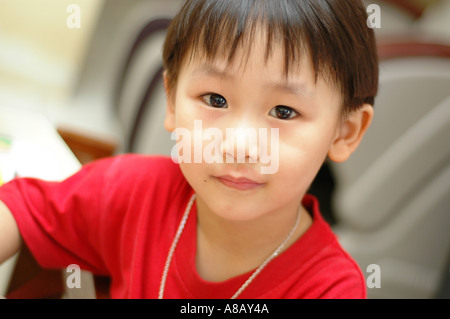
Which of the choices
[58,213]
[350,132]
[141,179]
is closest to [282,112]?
[350,132]

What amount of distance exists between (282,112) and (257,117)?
4 centimetres

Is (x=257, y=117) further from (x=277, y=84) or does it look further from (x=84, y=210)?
(x=84, y=210)

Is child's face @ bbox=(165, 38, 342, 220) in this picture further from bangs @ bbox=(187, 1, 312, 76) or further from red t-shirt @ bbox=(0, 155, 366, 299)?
red t-shirt @ bbox=(0, 155, 366, 299)

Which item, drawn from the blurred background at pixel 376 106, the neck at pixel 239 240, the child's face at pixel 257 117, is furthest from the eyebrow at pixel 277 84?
the blurred background at pixel 376 106

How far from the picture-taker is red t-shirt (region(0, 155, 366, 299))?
797mm

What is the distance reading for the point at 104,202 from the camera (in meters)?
0.87

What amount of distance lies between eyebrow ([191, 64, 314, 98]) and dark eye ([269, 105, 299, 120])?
1.0 inches

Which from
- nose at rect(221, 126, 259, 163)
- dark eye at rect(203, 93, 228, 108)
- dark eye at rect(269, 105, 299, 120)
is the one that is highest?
dark eye at rect(203, 93, 228, 108)

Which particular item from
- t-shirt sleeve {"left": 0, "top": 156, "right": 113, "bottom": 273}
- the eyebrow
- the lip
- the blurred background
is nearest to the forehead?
the eyebrow

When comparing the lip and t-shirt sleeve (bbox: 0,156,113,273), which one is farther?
t-shirt sleeve (bbox: 0,156,113,273)

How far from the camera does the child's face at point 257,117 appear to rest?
2.02 ft

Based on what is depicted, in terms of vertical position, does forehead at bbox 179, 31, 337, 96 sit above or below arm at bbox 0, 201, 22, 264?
above
